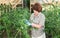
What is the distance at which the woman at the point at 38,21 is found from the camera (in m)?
4.71

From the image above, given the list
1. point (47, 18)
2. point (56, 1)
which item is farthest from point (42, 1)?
point (47, 18)

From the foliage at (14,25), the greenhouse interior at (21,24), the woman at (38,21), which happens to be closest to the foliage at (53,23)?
the greenhouse interior at (21,24)

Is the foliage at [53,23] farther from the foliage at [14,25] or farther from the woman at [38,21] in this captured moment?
the foliage at [14,25]

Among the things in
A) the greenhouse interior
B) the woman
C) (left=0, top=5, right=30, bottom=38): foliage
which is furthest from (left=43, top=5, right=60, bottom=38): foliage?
(left=0, top=5, right=30, bottom=38): foliage

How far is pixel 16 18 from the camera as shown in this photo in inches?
181

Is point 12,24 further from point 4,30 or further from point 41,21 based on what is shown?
point 41,21

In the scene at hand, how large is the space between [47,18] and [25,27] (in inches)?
37.0

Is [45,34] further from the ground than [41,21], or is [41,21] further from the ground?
[41,21]

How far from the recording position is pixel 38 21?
15.6 feet

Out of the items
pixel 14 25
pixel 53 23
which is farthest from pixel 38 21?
pixel 14 25

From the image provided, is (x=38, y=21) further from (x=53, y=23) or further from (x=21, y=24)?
(x=21, y=24)

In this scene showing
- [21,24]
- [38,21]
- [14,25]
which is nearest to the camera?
[21,24]

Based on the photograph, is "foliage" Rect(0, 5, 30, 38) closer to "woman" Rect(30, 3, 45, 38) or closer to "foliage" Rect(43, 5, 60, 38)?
"woman" Rect(30, 3, 45, 38)

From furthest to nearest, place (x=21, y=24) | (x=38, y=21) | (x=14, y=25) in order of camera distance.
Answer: (x=38, y=21), (x=14, y=25), (x=21, y=24)
